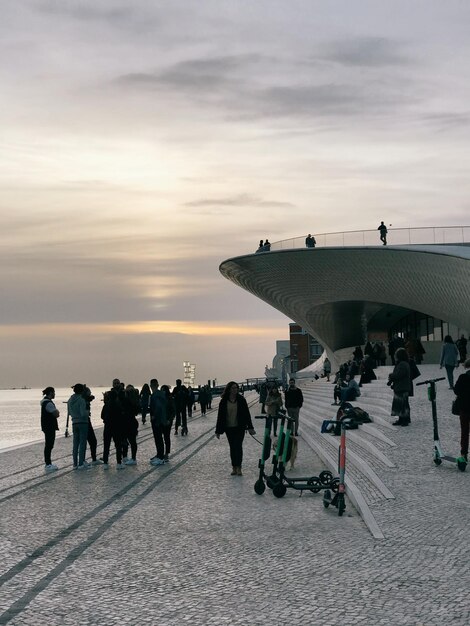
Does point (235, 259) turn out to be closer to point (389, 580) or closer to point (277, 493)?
point (277, 493)

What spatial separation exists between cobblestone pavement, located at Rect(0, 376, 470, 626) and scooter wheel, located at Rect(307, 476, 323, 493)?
0.17 m

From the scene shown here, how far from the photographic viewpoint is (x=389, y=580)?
6.67 m

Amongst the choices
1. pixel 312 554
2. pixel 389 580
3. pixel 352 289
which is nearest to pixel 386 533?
pixel 312 554

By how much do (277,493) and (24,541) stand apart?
12.3 ft

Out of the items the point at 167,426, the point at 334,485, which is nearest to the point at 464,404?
the point at 334,485

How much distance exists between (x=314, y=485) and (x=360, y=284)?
4819cm

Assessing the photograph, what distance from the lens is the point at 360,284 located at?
58719 mm

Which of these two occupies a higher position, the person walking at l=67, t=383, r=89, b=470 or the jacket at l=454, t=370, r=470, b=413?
the jacket at l=454, t=370, r=470, b=413

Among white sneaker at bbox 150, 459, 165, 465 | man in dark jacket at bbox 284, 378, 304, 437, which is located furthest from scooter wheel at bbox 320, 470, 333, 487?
man in dark jacket at bbox 284, 378, 304, 437

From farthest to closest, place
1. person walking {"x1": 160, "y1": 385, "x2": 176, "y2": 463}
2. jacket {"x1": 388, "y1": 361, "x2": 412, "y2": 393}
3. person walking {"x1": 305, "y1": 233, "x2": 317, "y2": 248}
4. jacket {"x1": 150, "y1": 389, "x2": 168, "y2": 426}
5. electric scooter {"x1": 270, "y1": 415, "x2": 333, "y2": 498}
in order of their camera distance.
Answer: person walking {"x1": 305, "y1": 233, "x2": 317, "y2": 248}
jacket {"x1": 388, "y1": 361, "x2": 412, "y2": 393}
person walking {"x1": 160, "y1": 385, "x2": 176, "y2": 463}
jacket {"x1": 150, "y1": 389, "x2": 168, "y2": 426}
electric scooter {"x1": 270, "y1": 415, "x2": 333, "y2": 498}

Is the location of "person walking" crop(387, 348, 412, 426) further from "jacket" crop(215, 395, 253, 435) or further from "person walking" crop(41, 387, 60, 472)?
"person walking" crop(41, 387, 60, 472)

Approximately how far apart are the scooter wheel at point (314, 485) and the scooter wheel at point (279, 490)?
32cm

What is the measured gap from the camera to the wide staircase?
10.6 metres

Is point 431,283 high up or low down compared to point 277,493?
up
